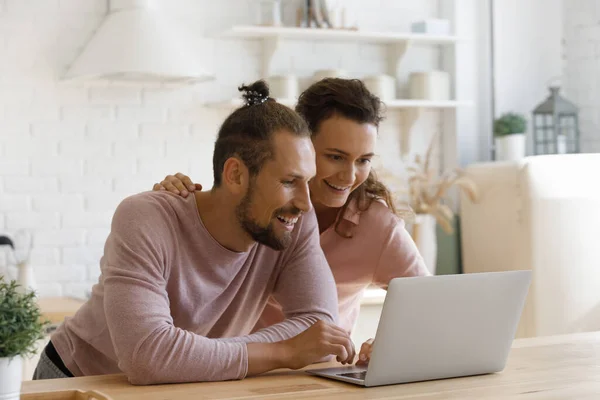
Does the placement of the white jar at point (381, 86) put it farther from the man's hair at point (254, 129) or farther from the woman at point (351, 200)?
the man's hair at point (254, 129)

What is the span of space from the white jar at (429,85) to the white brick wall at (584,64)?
72 centimetres

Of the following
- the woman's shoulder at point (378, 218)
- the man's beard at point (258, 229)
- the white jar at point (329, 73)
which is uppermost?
the white jar at point (329, 73)

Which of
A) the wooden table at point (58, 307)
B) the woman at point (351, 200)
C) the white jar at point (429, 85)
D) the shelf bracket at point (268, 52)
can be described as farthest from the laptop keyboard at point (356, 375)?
the white jar at point (429, 85)

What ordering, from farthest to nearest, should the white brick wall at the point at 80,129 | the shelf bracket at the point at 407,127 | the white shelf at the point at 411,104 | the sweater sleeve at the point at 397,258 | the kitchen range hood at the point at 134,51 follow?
the shelf bracket at the point at 407,127 → the white shelf at the point at 411,104 → the white brick wall at the point at 80,129 → the kitchen range hood at the point at 134,51 → the sweater sleeve at the point at 397,258

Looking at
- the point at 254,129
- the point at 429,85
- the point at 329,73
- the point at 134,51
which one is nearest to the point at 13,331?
the point at 254,129

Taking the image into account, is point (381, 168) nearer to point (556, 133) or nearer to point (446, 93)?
point (446, 93)

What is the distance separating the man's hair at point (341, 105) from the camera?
222 cm

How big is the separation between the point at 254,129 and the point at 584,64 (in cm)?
329

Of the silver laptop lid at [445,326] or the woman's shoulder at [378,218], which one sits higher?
the woman's shoulder at [378,218]

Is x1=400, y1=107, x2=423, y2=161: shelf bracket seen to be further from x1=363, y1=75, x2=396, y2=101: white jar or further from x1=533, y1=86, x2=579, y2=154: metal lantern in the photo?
x1=533, y1=86, x2=579, y2=154: metal lantern

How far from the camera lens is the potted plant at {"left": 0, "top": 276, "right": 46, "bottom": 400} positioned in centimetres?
135

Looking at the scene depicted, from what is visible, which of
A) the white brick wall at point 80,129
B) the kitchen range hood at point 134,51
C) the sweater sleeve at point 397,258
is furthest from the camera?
the white brick wall at point 80,129

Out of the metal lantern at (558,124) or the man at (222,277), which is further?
the metal lantern at (558,124)

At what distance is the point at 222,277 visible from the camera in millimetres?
1942
